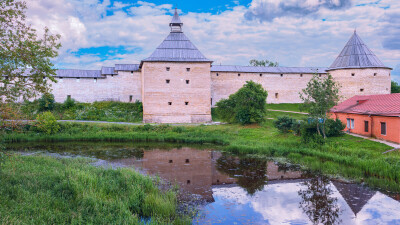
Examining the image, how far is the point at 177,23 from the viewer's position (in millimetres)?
24094

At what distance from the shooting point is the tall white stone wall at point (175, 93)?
21.8 metres

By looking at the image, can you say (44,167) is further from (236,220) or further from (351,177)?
(351,177)

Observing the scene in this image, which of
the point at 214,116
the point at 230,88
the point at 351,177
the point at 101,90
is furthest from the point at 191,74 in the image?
the point at 351,177

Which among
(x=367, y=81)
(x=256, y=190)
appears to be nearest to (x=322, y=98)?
(x=256, y=190)

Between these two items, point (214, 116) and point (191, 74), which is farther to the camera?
point (214, 116)

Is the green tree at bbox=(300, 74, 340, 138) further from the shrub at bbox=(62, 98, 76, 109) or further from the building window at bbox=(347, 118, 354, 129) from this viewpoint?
the shrub at bbox=(62, 98, 76, 109)

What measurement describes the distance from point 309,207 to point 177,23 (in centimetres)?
1994

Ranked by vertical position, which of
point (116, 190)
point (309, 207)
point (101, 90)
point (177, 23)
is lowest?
point (309, 207)

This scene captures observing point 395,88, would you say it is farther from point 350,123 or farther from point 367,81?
point 350,123

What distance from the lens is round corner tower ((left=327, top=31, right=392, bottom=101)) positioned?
81.8 ft

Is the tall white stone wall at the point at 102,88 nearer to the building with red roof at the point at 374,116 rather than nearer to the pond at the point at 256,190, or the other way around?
the pond at the point at 256,190

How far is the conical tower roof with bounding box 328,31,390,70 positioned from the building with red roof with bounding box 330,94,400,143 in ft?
30.9

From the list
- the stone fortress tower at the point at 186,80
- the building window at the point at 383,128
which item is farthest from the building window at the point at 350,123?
the stone fortress tower at the point at 186,80

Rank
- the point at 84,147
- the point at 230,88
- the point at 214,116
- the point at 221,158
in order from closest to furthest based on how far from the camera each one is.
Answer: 1. the point at 221,158
2. the point at 84,147
3. the point at 214,116
4. the point at 230,88
